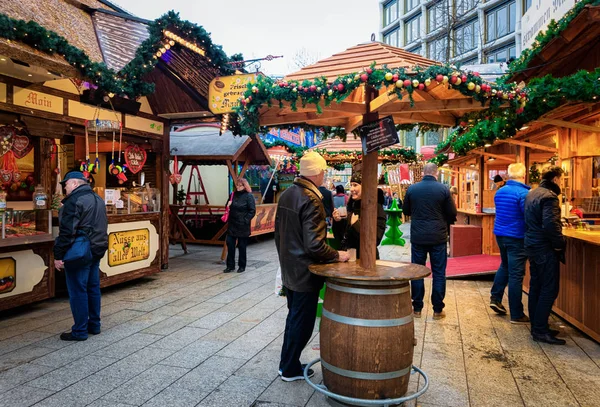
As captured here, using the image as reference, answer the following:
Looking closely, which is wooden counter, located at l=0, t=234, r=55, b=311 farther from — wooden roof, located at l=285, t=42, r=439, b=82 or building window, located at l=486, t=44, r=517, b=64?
building window, located at l=486, t=44, r=517, b=64

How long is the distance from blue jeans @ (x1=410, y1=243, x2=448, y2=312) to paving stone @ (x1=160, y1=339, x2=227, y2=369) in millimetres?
2373

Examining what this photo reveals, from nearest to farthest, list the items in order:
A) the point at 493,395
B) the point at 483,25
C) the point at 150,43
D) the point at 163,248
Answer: the point at 493,395 < the point at 150,43 < the point at 163,248 < the point at 483,25

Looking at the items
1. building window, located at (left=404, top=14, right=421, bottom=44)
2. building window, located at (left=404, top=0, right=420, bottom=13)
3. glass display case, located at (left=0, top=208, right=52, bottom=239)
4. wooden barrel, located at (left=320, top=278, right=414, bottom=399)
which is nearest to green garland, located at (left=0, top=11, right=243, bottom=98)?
glass display case, located at (left=0, top=208, right=52, bottom=239)

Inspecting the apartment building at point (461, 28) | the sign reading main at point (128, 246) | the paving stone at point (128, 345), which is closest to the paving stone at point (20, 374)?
the paving stone at point (128, 345)

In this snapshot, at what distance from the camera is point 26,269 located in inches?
212

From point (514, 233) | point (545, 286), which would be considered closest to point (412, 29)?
point (514, 233)

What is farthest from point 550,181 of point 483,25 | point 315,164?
point 483,25

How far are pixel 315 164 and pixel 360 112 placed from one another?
2.32ft

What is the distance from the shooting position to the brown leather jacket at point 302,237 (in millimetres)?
3217

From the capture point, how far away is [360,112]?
3.73 meters

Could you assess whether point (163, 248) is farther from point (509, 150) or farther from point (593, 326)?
point (509, 150)

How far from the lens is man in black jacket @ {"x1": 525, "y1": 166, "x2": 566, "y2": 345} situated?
4262 mm

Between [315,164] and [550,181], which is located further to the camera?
[550,181]

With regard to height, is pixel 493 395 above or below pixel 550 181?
below
